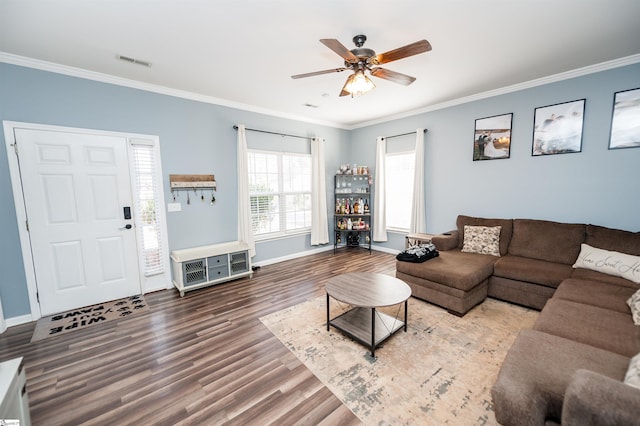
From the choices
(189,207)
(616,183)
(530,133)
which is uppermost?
(530,133)

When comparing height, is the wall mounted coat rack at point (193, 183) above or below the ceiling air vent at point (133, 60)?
below

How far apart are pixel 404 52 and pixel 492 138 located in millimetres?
2691

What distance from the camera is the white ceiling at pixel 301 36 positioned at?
1.92 metres

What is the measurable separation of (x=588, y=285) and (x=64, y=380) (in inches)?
181

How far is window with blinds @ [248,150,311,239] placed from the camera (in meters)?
4.52

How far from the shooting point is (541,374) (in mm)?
1314

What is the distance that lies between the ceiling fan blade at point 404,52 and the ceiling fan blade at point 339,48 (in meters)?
0.19

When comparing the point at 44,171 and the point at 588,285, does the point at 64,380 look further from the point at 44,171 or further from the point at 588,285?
the point at 588,285

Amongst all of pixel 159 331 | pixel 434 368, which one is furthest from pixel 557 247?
pixel 159 331

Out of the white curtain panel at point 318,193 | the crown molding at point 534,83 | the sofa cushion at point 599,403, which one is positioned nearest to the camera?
the sofa cushion at point 599,403

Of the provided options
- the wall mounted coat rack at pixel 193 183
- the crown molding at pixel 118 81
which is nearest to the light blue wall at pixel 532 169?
the crown molding at pixel 118 81

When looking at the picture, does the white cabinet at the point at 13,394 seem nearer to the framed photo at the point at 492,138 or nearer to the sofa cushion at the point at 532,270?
the sofa cushion at the point at 532,270

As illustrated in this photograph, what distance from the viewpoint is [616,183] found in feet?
9.62

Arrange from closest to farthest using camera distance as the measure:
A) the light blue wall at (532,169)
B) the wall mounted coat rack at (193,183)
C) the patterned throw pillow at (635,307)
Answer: the patterned throw pillow at (635,307) → the light blue wall at (532,169) → the wall mounted coat rack at (193,183)
